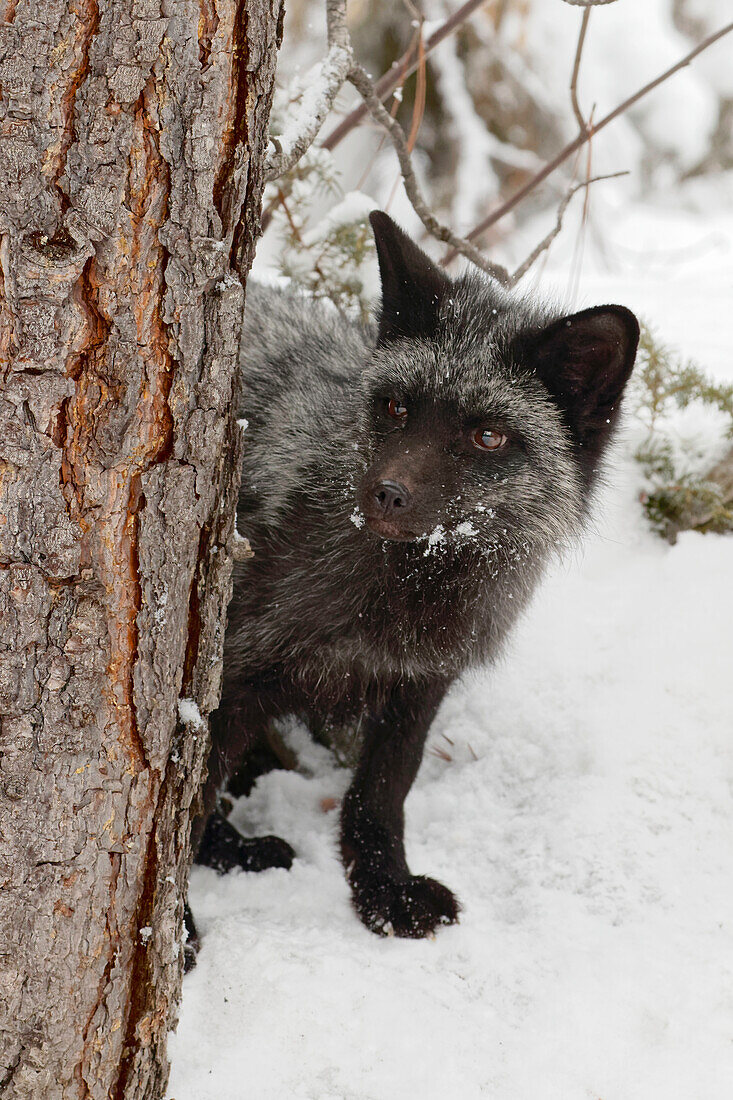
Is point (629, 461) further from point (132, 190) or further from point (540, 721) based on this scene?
point (132, 190)

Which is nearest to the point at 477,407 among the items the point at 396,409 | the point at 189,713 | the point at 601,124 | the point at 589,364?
the point at 396,409

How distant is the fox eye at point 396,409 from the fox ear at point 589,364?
0.47 m

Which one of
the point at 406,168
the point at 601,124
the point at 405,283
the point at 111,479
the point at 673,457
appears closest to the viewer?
the point at 111,479

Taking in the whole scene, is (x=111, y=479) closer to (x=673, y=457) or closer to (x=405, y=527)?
(x=405, y=527)

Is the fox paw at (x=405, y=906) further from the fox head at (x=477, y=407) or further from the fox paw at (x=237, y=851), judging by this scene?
the fox head at (x=477, y=407)

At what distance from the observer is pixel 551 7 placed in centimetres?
844

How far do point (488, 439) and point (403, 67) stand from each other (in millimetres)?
2468

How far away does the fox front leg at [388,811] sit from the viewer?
3256 millimetres

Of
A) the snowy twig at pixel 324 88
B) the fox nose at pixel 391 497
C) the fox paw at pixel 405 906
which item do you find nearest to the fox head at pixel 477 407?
the fox nose at pixel 391 497

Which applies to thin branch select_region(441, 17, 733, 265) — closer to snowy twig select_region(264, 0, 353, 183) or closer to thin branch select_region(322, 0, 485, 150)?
thin branch select_region(322, 0, 485, 150)

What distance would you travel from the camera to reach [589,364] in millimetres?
3047

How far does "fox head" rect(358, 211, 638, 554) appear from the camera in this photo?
2.89 metres

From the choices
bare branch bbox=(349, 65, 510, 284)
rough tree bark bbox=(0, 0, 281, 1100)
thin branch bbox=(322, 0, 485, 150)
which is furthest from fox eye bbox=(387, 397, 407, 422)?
thin branch bbox=(322, 0, 485, 150)

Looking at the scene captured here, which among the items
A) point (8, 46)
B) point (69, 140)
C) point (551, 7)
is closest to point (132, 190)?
point (69, 140)
